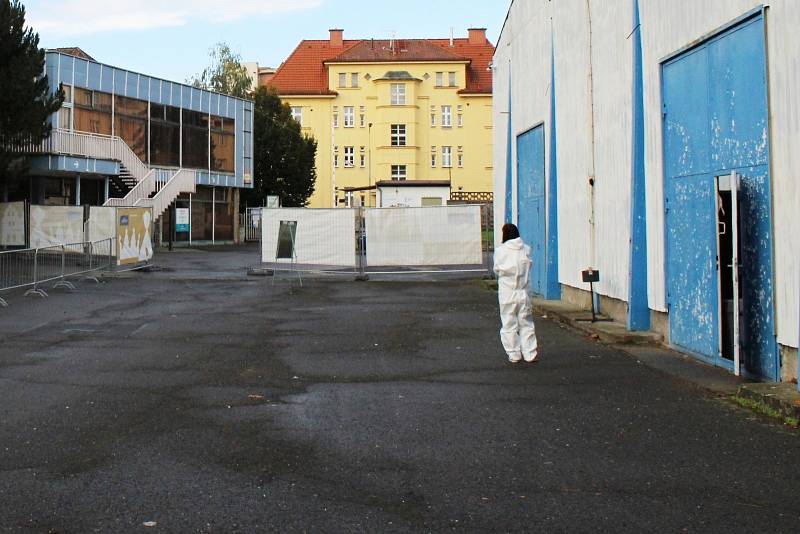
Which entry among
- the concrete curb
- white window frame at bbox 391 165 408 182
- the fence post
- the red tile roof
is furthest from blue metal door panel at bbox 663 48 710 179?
the red tile roof

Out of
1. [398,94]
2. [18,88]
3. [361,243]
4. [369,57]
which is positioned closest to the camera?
[361,243]

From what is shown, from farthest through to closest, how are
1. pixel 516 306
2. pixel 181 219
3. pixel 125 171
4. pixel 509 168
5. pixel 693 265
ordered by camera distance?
pixel 181 219, pixel 125 171, pixel 509 168, pixel 693 265, pixel 516 306

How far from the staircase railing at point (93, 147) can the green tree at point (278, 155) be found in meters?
19.4

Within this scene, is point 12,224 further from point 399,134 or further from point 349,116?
point 349,116

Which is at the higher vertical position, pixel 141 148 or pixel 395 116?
pixel 395 116

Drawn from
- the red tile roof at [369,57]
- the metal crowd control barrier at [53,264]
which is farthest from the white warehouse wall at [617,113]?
the red tile roof at [369,57]

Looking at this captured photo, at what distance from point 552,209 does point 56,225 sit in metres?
15.6

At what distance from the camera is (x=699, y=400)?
8.17m

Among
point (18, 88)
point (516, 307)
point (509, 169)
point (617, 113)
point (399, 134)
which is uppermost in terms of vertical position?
point (399, 134)

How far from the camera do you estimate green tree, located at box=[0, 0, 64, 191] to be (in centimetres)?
3056

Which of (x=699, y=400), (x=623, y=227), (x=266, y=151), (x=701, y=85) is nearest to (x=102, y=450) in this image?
(x=699, y=400)

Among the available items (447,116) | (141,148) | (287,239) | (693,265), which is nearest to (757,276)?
(693,265)

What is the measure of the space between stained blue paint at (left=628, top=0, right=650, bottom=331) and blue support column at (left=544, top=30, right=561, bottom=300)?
4946 mm

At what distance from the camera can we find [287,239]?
24.6m
